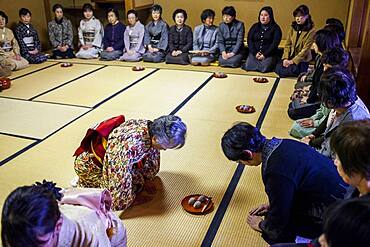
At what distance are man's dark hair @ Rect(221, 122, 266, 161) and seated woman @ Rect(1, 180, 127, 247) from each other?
0.62m

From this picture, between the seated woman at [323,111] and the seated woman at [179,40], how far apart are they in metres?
3.05

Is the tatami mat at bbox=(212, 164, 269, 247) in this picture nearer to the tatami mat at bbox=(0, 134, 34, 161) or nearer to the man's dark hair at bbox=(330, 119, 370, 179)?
the man's dark hair at bbox=(330, 119, 370, 179)

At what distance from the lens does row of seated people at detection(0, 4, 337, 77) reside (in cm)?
528

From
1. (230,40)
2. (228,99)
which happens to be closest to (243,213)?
(228,99)

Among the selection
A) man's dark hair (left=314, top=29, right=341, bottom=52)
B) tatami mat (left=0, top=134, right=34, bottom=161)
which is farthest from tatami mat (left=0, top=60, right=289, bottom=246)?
man's dark hair (left=314, top=29, right=341, bottom=52)

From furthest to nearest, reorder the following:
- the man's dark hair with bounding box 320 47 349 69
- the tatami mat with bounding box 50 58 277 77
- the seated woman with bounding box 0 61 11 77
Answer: the tatami mat with bounding box 50 58 277 77 < the seated woman with bounding box 0 61 11 77 < the man's dark hair with bounding box 320 47 349 69

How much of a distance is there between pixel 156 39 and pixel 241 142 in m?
4.87

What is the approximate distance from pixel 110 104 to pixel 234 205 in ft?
7.20

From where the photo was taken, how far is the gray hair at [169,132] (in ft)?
6.90

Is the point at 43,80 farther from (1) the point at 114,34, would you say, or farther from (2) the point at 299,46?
(2) the point at 299,46

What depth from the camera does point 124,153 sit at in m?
2.13

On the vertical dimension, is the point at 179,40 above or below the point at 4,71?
above

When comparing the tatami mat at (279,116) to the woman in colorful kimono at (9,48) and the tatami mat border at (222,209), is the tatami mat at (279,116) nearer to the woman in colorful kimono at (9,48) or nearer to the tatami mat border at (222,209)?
the tatami mat border at (222,209)

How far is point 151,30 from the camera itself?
6324mm
